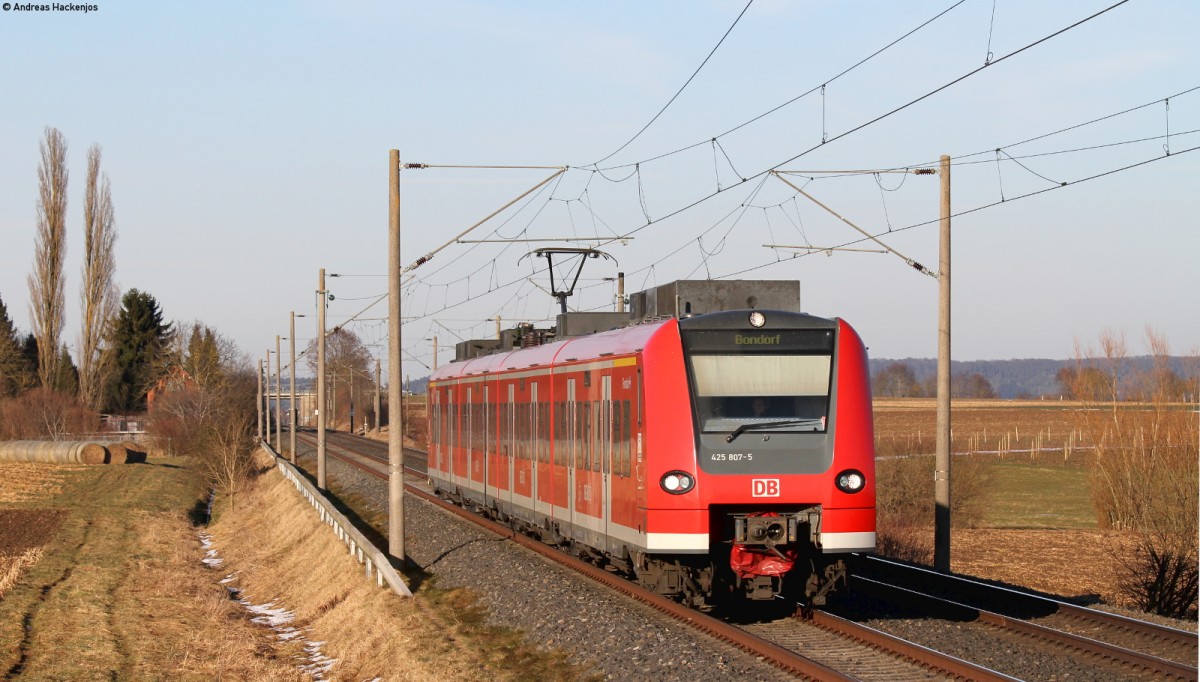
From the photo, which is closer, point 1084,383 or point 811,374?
point 811,374

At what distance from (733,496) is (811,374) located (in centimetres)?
150

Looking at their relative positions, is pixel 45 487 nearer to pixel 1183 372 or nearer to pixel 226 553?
pixel 226 553

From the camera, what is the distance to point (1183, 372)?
127ft

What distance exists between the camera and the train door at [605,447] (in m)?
14.9

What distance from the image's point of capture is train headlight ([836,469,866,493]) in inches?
511

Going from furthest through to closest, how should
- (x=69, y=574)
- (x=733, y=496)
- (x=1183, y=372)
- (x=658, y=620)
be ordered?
(x=1183, y=372) < (x=69, y=574) < (x=658, y=620) < (x=733, y=496)

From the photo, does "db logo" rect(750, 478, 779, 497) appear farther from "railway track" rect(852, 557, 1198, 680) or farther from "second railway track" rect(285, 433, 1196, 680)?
"railway track" rect(852, 557, 1198, 680)

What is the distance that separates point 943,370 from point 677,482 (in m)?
7.98

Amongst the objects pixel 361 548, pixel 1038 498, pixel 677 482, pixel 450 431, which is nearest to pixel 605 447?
pixel 677 482

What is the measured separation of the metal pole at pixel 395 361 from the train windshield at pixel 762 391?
818cm

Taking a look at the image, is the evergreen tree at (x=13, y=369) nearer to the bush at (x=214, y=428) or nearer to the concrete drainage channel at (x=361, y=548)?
the bush at (x=214, y=428)

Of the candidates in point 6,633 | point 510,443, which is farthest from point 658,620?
point 6,633

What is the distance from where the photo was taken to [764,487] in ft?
42.2

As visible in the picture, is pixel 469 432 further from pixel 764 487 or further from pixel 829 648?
pixel 829 648
